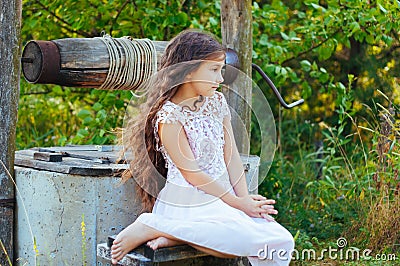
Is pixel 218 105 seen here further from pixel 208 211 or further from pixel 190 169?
pixel 208 211

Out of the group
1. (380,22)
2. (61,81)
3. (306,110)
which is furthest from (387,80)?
(61,81)

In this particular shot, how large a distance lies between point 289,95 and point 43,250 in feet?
13.3

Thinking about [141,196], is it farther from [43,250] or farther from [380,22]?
[380,22]

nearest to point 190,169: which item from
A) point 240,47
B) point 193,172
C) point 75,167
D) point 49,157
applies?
point 193,172

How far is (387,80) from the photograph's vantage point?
231 inches

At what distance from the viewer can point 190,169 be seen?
2.96 metres

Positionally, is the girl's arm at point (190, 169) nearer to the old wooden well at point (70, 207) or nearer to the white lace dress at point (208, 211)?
the white lace dress at point (208, 211)

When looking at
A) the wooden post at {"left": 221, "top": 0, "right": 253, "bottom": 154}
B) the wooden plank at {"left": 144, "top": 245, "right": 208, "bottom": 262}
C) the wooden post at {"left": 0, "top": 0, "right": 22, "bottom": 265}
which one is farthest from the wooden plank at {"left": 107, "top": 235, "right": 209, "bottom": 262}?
the wooden post at {"left": 221, "top": 0, "right": 253, "bottom": 154}

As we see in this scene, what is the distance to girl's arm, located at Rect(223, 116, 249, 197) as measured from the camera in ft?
10.2

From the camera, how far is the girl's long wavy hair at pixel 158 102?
3.04m

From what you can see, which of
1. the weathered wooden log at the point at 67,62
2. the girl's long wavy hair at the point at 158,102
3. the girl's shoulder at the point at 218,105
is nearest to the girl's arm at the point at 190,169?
the girl's long wavy hair at the point at 158,102

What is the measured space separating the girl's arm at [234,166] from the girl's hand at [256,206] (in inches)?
6.7

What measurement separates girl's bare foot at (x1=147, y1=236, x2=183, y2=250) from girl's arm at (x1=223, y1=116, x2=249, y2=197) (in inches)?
19.8

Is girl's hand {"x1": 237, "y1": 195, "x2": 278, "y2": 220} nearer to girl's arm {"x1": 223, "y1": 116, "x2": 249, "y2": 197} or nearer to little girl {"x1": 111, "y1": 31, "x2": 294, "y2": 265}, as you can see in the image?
little girl {"x1": 111, "y1": 31, "x2": 294, "y2": 265}
